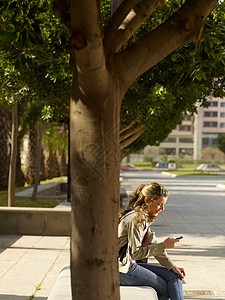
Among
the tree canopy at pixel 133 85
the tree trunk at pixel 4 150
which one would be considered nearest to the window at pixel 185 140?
the tree trunk at pixel 4 150

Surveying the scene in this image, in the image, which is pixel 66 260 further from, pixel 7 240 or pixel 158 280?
pixel 158 280

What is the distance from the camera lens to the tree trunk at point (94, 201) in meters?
3.08

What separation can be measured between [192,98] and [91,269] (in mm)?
7683

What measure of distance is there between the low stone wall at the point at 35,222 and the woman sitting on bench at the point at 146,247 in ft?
19.5

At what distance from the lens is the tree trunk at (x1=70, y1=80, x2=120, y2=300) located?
3080mm

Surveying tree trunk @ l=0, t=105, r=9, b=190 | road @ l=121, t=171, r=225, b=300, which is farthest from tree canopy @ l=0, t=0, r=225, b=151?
tree trunk @ l=0, t=105, r=9, b=190

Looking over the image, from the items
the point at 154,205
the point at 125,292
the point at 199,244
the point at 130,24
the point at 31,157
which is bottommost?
the point at 199,244

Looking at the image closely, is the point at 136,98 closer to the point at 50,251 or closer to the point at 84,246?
the point at 50,251

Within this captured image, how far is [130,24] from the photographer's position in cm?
336

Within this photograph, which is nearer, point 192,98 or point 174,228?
point 192,98

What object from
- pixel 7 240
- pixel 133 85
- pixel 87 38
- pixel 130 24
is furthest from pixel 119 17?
pixel 7 240

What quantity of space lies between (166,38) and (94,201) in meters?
1.26

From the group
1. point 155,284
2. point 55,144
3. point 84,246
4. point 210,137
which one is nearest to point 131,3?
point 84,246

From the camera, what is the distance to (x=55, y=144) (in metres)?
32.3
